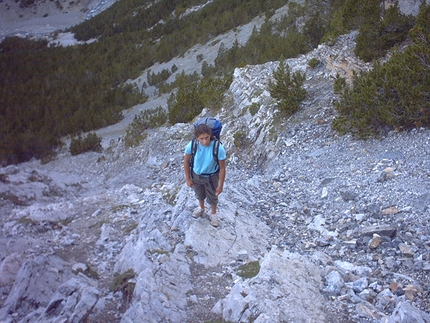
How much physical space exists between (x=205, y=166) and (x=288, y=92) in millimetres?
5525

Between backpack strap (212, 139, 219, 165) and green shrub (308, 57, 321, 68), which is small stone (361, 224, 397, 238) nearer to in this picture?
backpack strap (212, 139, 219, 165)

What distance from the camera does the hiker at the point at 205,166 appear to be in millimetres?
4832

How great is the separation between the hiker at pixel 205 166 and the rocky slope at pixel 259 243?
0.54 m

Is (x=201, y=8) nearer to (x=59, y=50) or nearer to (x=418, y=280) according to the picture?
(x=59, y=50)

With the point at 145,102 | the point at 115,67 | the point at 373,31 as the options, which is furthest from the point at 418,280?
the point at 115,67

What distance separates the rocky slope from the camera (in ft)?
13.1

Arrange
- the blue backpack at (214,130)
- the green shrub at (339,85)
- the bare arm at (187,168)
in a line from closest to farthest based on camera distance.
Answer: the blue backpack at (214,130) < the bare arm at (187,168) < the green shrub at (339,85)

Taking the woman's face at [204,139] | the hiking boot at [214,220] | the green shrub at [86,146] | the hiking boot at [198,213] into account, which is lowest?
the green shrub at [86,146]

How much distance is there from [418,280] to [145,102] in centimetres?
2196

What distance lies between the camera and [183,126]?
45.8ft

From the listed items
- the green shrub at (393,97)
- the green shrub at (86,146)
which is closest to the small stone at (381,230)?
the green shrub at (393,97)

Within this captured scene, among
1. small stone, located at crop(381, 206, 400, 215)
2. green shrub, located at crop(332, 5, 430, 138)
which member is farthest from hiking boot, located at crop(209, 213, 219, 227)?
green shrub, located at crop(332, 5, 430, 138)

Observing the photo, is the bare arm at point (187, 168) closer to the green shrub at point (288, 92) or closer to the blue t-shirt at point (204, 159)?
the blue t-shirt at point (204, 159)

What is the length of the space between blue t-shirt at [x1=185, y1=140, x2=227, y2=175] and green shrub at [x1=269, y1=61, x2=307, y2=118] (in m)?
5.04
